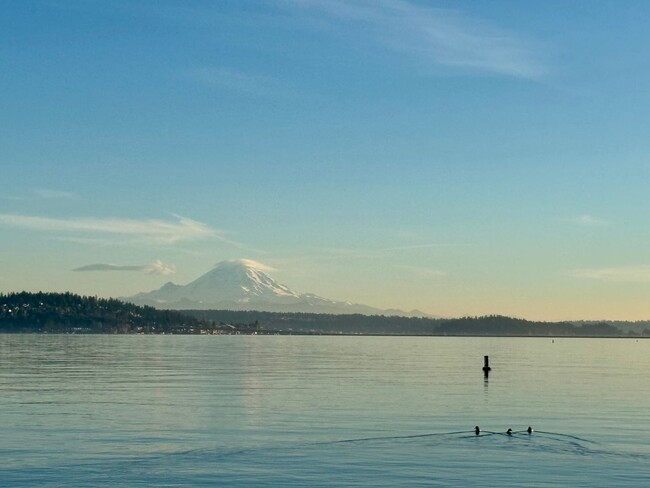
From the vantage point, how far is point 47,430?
182ft

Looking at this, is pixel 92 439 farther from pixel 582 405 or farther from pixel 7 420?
pixel 582 405

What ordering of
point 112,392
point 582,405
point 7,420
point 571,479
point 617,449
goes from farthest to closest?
point 112,392 < point 582,405 < point 7,420 < point 617,449 < point 571,479

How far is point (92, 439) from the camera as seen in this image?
5175 centimetres

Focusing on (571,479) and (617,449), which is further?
(617,449)

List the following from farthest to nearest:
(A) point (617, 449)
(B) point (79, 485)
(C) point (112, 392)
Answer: (C) point (112, 392) → (A) point (617, 449) → (B) point (79, 485)

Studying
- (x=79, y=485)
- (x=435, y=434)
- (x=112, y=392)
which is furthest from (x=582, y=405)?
(x=79, y=485)

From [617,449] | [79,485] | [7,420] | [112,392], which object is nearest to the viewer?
[79,485]

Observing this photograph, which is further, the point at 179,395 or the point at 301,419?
the point at 179,395

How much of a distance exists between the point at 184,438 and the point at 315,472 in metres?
12.5

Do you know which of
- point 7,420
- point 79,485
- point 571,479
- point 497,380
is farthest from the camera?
point 497,380

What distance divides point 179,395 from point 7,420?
2109 cm

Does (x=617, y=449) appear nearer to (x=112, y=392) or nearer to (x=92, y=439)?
(x=92, y=439)

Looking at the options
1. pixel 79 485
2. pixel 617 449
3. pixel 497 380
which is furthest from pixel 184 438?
pixel 497 380

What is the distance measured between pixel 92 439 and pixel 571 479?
87.1 ft
